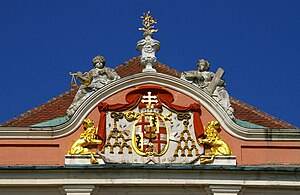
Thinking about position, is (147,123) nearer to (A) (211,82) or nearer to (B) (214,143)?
(B) (214,143)

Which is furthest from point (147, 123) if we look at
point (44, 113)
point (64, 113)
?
point (44, 113)

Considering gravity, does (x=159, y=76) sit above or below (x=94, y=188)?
above

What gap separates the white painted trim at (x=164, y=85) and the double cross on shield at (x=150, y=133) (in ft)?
A: 2.02

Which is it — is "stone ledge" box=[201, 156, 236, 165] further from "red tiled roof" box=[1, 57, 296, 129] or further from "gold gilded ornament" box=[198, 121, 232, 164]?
"red tiled roof" box=[1, 57, 296, 129]

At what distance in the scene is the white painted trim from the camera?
19328 millimetres

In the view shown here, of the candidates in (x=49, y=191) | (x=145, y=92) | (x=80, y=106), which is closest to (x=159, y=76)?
(x=145, y=92)

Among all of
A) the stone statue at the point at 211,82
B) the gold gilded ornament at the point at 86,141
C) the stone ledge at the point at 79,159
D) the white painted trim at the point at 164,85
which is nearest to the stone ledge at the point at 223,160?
the white painted trim at the point at 164,85

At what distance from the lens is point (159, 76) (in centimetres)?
1988

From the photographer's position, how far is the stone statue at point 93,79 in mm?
19656

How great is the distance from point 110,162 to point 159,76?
205cm

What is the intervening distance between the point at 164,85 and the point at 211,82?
91 cm

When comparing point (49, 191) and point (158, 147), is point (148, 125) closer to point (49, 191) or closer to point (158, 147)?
point (158, 147)

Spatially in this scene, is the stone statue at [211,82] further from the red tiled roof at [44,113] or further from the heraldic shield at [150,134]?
the red tiled roof at [44,113]

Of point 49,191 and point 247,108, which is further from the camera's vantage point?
point 247,108
